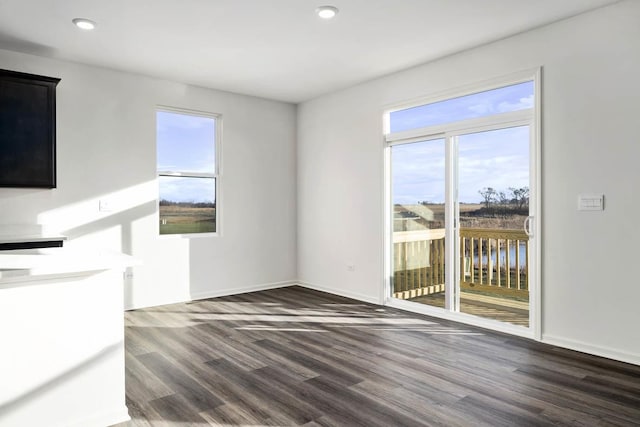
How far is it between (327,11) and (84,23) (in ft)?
6.49

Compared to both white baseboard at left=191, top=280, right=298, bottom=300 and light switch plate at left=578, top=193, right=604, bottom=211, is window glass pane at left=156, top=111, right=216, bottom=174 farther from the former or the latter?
light switch plate at left=578, top=193, right=604, bottom=211

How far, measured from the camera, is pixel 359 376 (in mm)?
2920

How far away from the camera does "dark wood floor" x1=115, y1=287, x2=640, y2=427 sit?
2375 millimetres

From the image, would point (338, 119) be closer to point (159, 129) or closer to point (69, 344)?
point (159, 129)

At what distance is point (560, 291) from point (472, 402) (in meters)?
1.54

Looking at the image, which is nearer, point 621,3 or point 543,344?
point 621,3

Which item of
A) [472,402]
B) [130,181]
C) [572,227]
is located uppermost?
[130,181]

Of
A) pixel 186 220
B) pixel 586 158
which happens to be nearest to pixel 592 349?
pixel 586 158

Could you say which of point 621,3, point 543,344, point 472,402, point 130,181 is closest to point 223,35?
point 130,181

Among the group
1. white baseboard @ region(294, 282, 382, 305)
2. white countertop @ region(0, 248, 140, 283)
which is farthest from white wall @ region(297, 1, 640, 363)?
white countertop @ region(0, 248, 140, 283)

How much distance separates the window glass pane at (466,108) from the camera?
3.81 metres

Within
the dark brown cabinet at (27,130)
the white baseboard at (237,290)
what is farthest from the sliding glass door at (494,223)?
the dark brown cabinet at (27,130)

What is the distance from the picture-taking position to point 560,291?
3.51 m

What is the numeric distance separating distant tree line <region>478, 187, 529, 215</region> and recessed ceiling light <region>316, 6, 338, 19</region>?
212 cm
